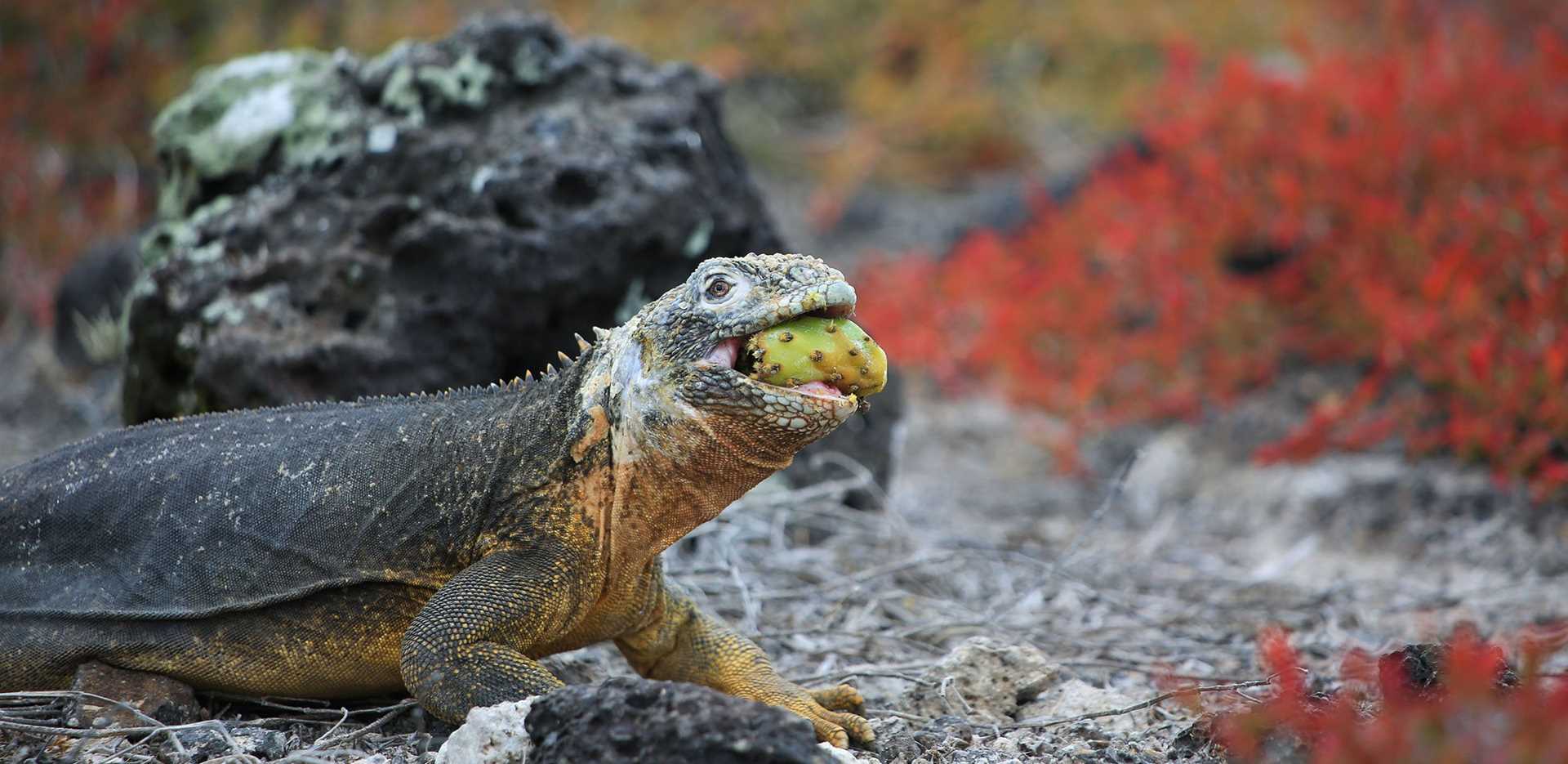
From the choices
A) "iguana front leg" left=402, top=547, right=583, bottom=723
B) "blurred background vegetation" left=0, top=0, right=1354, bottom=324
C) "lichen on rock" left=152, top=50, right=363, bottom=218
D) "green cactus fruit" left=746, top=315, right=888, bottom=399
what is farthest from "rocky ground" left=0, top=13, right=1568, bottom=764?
"lichen on rock" left=152, top=50, right=363, bottom=218

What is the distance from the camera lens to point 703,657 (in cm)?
344

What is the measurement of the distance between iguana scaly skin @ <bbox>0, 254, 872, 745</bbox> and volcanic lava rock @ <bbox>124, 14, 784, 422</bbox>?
1386 mm

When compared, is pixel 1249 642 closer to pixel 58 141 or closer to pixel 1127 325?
pixel 1127 325

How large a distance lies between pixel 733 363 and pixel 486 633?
31.8 inches

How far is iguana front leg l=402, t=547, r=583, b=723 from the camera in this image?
280 centimetres

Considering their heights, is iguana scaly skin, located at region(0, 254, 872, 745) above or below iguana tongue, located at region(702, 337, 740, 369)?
below

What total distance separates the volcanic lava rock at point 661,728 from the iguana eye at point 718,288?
86 cm

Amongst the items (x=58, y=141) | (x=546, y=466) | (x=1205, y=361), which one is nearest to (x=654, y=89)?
(x=546, y=466)

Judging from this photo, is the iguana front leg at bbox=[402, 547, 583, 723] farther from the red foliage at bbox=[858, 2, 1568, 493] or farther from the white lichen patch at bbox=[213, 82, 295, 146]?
the red foliage at bbox=[858, 2, 1568, 493]

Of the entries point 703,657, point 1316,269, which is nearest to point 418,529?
point 703,657

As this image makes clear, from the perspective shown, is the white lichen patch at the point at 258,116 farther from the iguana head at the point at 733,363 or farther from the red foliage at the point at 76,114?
the red foliage at the point at 76,114

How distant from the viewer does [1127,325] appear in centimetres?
952

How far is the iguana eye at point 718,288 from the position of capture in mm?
2875

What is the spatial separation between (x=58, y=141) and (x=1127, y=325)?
793 cm
